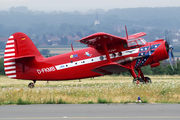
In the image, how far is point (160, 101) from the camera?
1373 centimetres

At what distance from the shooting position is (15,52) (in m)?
21.1

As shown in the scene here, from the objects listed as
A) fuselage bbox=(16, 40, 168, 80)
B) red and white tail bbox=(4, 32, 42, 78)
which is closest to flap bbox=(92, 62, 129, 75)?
fuselage bbox=(16, 40, 168, 80)

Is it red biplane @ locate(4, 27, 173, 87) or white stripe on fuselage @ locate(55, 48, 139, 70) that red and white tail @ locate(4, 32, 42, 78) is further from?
white stripe on fuselage @ locate(55, 48, 139, 70)

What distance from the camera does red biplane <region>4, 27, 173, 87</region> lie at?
19.8m

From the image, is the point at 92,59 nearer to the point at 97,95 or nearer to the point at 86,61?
the point at 86,61
